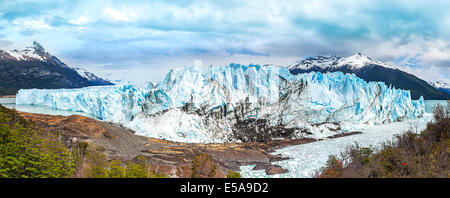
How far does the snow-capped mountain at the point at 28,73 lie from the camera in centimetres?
8700

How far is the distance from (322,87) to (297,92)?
3788 millimetres

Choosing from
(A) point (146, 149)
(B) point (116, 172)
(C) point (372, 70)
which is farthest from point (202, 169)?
(C) point (372, 70)

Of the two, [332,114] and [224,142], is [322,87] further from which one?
[224,142]

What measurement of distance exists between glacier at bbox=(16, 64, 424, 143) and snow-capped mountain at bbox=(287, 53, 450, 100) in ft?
196

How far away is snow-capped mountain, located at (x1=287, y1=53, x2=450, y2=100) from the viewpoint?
95425 mm

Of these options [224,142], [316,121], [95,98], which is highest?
[95,98]

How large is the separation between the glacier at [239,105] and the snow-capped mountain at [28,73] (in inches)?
2882

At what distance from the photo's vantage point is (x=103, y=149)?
16.1 m

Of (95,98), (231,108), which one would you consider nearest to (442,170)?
(231,108)

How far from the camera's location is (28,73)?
9488 centimetres

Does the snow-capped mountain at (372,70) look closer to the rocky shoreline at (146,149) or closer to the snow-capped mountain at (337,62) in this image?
the snow-capped mountain at (337,62)

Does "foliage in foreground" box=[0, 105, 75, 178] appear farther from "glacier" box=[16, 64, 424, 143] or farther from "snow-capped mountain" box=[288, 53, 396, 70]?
"snow-capped mountain" box=[288, 53, 396, 70]

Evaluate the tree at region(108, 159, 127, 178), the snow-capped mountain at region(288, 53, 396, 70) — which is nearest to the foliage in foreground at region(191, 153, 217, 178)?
the tree at region(108, 159, 127, 178)

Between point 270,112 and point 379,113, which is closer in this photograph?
point 270,112
